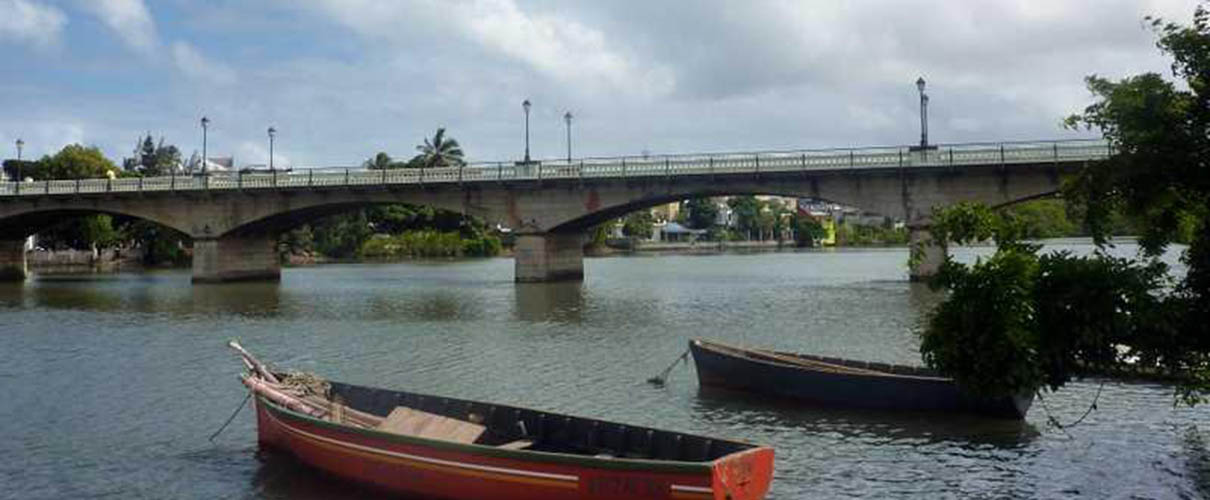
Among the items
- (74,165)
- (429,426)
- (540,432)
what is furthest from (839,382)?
(74,165)

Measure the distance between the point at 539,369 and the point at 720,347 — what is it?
587cm

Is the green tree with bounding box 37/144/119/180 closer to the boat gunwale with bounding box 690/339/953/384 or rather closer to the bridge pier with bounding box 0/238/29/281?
the bridge pier with bounding box 0/238/29/281

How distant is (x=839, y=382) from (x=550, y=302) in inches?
1268

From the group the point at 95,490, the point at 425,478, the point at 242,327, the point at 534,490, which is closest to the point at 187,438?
the point at 95,490

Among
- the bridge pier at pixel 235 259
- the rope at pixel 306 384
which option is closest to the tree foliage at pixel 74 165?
the bridge pier at pixel 235 259

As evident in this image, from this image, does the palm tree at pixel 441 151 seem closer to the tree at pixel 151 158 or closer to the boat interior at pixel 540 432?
the tree at pixel 151 158

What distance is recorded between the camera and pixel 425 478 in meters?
15.2

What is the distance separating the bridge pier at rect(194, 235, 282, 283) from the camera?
73375 mm

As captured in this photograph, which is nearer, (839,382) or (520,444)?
(520,444)

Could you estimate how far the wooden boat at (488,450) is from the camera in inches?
506

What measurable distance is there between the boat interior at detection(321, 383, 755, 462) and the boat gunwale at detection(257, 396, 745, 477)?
0.30m

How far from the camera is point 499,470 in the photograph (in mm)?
14117

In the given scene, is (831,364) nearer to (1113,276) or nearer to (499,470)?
(1113,276)

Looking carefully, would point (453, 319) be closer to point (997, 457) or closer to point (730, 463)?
point (997, 457)
